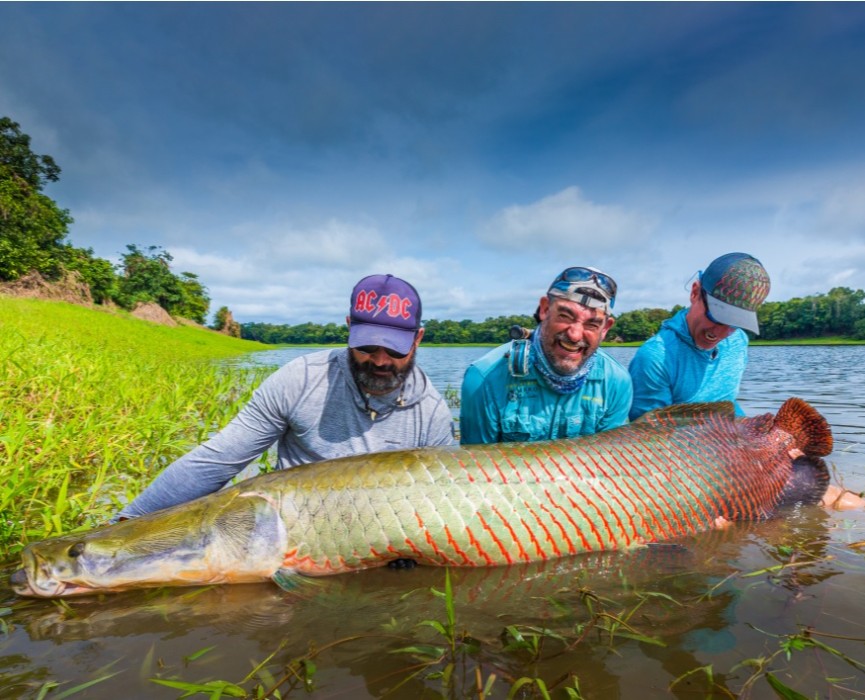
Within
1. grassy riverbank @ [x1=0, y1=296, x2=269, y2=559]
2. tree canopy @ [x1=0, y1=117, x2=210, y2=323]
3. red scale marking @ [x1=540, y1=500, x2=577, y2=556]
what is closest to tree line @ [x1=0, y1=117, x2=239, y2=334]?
tree canopy @ [x1=0, y1=117, x2=210, y2=323]

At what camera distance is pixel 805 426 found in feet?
11.9

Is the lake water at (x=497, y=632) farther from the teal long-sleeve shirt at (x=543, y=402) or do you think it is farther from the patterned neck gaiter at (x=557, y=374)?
the patterned neck gaiter at (x=557, y=374)

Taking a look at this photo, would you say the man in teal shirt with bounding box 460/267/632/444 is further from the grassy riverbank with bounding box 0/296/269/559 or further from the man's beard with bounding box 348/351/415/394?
the grassy riverbank with bounding box 0/296/269/559

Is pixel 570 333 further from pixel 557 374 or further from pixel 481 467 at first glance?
pixel 481 467

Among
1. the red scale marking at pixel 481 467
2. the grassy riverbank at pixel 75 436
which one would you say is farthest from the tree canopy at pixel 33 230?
the red scale marking at pixel 481 467

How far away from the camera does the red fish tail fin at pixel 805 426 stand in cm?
358

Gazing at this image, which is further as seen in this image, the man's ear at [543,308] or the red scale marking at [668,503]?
the man's ear at [543,308]

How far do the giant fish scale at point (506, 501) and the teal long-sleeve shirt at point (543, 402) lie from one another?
40cm

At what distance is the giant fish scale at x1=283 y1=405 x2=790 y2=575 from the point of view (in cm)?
253

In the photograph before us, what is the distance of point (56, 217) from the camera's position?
30.5 metres

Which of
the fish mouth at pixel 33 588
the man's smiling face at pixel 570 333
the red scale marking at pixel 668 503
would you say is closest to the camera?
the fish mouth at pixel 33 588

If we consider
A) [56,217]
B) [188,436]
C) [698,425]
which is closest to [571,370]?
[698,425]

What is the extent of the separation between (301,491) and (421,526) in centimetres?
64

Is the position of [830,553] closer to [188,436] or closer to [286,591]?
[286,591]
